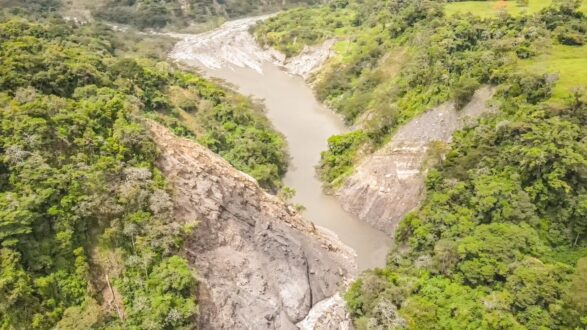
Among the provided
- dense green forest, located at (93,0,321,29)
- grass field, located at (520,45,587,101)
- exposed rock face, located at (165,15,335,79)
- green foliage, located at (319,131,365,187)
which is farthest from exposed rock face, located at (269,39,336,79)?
dense green forest, located at (93,0,321,29)

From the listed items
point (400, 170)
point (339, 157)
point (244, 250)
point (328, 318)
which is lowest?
point (328, 318)

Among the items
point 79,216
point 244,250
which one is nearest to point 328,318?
point 244,250

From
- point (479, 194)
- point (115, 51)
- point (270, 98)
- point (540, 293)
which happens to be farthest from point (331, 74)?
point (540, 293)

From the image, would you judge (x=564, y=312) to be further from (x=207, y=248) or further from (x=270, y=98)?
(x=270, y=98)

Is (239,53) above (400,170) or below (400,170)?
below

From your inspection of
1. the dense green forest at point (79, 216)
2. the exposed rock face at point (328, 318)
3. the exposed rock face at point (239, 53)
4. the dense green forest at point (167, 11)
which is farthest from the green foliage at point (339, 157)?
the dense green forest at point (167, 11)

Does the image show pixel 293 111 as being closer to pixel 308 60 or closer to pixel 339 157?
pixel 339 157
